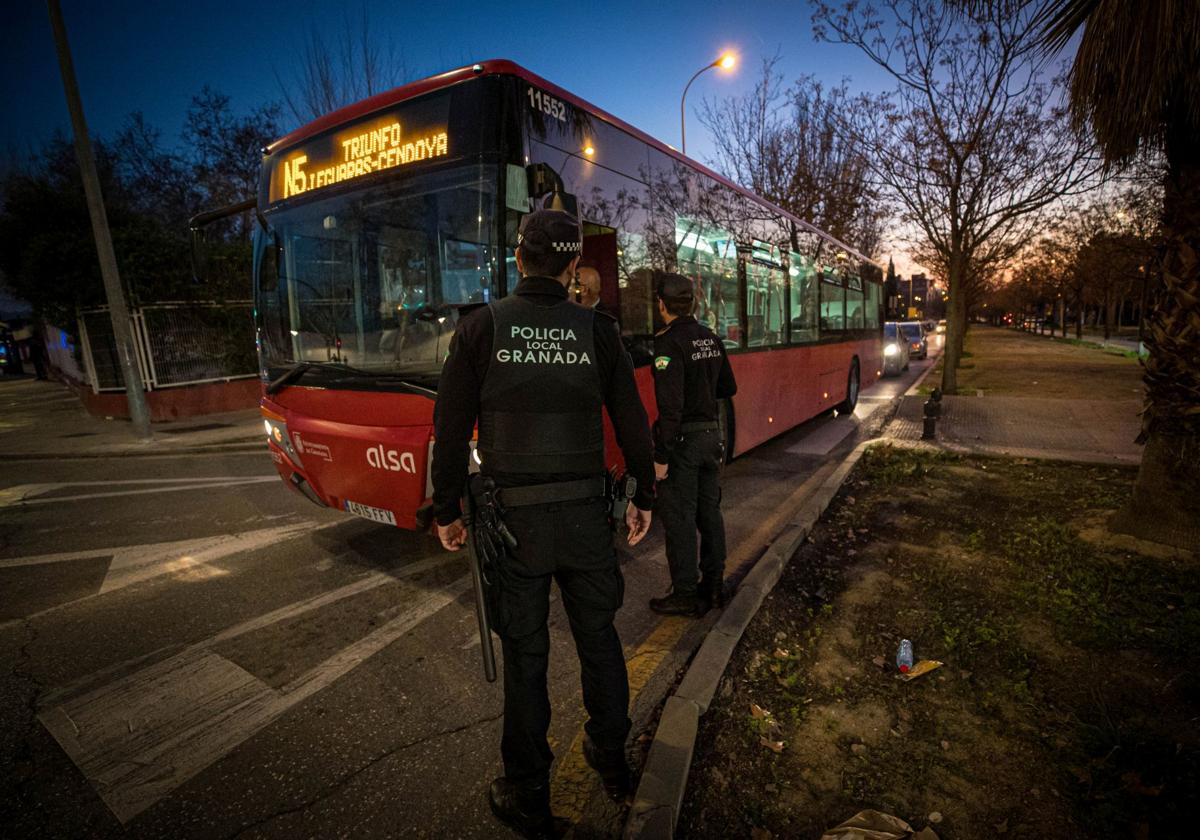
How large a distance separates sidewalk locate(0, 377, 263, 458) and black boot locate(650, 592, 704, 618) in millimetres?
8969

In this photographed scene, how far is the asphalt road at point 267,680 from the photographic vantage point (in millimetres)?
2227

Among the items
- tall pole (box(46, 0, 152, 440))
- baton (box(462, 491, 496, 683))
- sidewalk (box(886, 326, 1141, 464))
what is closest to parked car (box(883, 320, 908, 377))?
sidewalk (box(886, 326, 1141, 464))

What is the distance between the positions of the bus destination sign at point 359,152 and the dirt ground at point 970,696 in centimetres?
370

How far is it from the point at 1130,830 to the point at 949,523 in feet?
10.7

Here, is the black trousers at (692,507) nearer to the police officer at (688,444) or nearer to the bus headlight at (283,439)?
the police officer at (688,444)

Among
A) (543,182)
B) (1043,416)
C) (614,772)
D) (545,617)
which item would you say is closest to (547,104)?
(543,182)

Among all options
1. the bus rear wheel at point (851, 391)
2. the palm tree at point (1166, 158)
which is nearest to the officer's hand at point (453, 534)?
the palm tree at point (1166, 158)

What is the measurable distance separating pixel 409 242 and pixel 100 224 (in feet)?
31.9

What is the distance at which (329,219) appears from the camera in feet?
13.3

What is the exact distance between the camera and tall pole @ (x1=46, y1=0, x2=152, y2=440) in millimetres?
9422

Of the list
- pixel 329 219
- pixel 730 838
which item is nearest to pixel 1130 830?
pixel 730 838

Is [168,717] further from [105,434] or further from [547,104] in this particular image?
[105,434]

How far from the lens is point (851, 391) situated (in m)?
11.8

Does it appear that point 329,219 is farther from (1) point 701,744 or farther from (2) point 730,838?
(2) point 730,838
